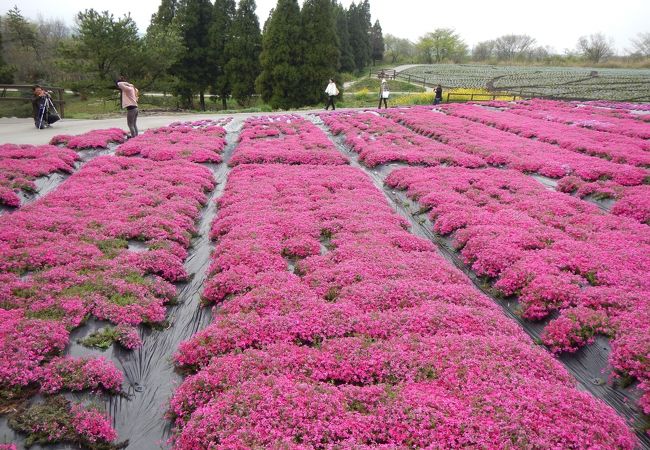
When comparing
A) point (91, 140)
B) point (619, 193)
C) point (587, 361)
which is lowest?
point (587, 361)

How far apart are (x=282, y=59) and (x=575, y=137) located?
105 feet

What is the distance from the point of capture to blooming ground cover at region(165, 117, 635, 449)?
4.37 metres

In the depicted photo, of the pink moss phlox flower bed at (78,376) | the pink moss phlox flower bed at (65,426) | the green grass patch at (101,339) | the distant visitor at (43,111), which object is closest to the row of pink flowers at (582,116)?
the green grass patch at (101,339)

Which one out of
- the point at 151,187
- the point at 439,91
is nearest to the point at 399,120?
the point at 439,91

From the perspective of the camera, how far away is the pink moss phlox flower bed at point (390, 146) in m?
17.2

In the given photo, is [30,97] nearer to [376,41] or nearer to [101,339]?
[101,339]

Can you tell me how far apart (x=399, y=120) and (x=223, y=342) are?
83.4 ft

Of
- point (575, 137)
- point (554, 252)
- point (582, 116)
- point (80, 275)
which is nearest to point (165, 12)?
point (582, 116)

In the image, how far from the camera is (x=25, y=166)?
13.8m

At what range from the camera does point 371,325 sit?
6277 mm

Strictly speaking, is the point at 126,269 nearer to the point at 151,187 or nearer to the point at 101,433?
the point at 101,433

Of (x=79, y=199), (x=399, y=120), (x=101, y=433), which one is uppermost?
(x=399, y=120)

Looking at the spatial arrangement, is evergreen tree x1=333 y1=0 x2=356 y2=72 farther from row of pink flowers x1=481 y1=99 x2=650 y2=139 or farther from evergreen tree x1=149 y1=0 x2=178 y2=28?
row of pink flowers x1=481 y1=99 x2=650 y2=139

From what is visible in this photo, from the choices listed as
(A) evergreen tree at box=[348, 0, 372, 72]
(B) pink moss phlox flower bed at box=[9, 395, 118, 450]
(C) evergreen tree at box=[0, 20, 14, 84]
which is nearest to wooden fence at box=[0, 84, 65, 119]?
(C) evergreen tree at box=[0, 20, 14, 84]
